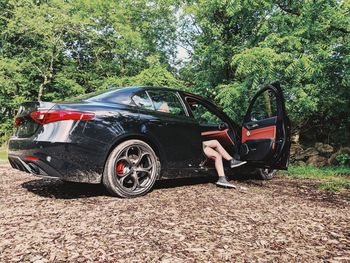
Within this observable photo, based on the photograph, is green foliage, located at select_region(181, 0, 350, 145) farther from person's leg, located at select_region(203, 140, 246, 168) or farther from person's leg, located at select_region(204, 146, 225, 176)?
person's leg, located at select_region(204, 146, 225, 176)

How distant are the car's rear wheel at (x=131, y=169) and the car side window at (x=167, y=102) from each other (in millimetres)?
720

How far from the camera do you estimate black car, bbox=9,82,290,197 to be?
4059mm

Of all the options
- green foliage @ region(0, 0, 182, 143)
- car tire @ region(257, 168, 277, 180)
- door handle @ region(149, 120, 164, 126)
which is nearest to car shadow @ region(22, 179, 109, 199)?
door handle @ region(149, 120, 164, 126)

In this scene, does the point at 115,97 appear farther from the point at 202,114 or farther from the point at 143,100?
the point at 202,114

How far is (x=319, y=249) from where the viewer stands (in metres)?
2.79

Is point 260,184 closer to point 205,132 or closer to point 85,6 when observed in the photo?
point 205,132

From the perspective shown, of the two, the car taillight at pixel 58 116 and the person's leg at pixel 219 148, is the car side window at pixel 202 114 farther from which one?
the car taillight at pixel 58 116

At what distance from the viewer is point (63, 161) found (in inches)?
157

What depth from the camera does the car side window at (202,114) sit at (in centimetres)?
545

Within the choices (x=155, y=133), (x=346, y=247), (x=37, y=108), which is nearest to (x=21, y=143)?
(x=37, y=108)

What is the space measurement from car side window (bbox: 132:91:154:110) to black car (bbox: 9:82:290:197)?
0.02 m

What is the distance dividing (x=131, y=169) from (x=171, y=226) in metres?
1.40

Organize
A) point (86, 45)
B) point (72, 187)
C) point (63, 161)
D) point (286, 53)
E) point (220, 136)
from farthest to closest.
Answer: point (86, 45)
point (286, 53)
point (220, 136)
point (72, 187)
point (63, 161)

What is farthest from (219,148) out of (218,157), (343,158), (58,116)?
(343,158)
